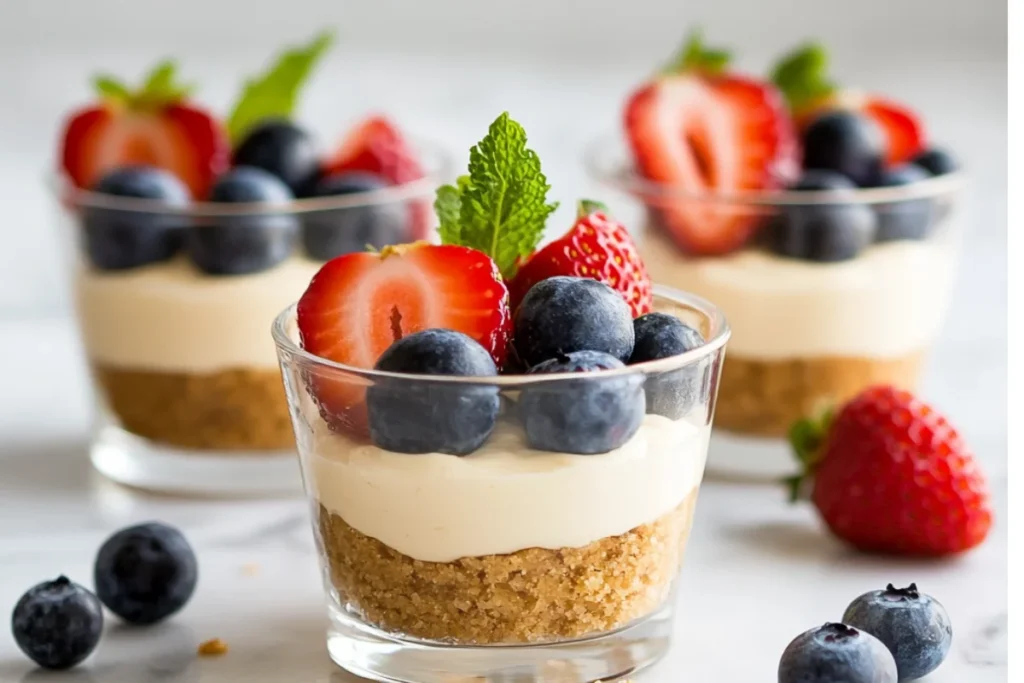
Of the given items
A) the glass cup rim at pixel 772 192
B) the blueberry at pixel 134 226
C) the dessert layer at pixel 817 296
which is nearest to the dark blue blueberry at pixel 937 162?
the glass cup rim at pixel 772 192

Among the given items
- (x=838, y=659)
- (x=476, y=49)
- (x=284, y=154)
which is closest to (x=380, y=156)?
(x=284, y=154)

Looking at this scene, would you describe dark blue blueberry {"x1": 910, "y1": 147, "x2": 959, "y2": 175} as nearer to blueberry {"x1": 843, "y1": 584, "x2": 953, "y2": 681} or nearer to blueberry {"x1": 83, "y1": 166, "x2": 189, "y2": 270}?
blueberry {"x1": 843, "y1": 584, "x2": 953, "y2": 681}

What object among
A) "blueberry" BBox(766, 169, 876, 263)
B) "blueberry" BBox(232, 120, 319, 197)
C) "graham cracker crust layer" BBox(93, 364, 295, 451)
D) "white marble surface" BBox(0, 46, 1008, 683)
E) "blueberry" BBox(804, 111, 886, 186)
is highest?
"blueberry" BBox(232, 120, 319, 197)

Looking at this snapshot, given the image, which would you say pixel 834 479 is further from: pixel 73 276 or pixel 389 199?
pixel 73 276

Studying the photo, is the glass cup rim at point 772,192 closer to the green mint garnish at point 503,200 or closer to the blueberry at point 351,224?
the blueberry at point 351,224

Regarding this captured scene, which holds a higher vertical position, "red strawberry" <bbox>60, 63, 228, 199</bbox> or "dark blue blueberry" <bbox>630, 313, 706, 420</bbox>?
"red strawberry" <bbox>60, 63, 228, 199</bbox>

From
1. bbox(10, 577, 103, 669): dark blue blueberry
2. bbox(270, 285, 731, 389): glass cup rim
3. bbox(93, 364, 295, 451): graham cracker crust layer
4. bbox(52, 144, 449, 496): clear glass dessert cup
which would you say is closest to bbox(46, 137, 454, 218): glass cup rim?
bbox(52, 144, 449, 496): clear glass dessert cup

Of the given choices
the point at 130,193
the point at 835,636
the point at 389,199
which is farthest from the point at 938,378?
the point at 130,193
